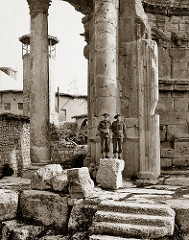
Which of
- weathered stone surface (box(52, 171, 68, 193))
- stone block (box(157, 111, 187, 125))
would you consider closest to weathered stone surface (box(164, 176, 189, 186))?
weathered stone surface (box(52, 171, 68, 193))

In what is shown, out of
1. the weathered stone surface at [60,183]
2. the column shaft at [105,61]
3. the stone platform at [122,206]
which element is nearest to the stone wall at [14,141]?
the column shaft at [105,61]

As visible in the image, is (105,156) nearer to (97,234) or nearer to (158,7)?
(97,234)

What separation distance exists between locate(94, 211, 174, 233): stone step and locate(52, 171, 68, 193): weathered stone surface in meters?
1.02

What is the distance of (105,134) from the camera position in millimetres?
7809

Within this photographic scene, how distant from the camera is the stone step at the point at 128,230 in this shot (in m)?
4.84

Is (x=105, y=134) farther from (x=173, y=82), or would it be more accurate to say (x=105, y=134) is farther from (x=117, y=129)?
(x=173, y=82)

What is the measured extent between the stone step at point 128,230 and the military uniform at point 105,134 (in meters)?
2.85

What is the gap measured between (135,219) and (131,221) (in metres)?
0.07

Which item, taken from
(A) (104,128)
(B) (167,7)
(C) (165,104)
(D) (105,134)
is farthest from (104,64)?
(B) (167,7)

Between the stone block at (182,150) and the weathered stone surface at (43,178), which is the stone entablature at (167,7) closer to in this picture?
the stone block at (182,150)

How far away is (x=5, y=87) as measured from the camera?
130 ft

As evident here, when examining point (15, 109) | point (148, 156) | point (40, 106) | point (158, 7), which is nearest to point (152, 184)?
point (148, 156)

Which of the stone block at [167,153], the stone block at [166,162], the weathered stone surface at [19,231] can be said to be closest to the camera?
the weathered stone surface at [19,231]

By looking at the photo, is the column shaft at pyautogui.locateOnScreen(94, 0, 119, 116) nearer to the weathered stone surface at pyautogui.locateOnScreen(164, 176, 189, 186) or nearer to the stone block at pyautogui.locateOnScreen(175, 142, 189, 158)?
the weathered stone surface at pyautogui.locateOnScreen(164, 176, 189, 186)
